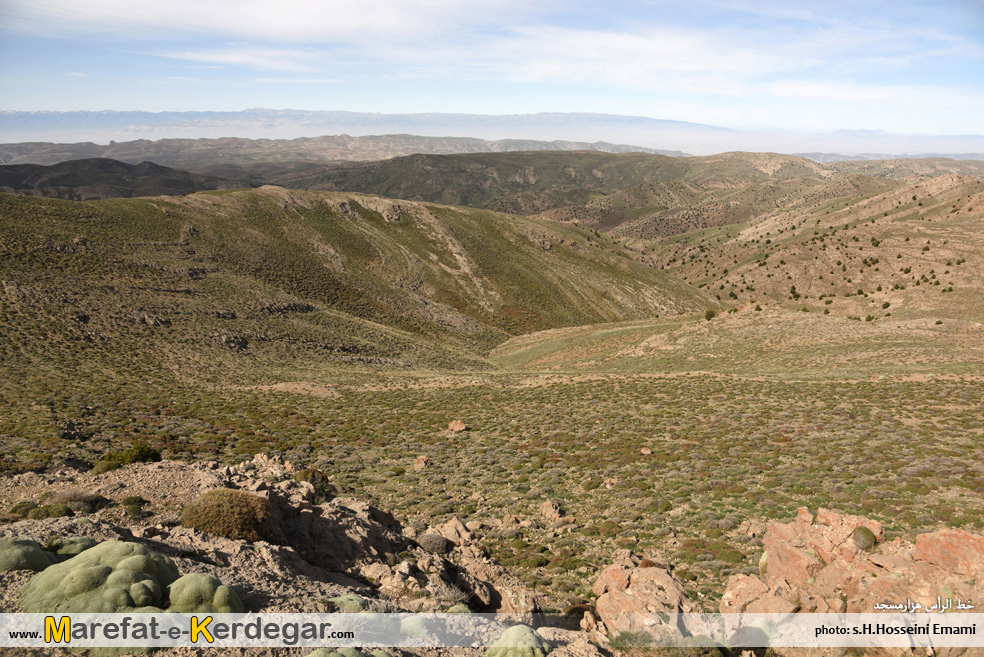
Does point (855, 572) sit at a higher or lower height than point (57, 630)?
lower

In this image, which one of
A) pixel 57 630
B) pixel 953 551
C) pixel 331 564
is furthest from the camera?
pixel 331 564

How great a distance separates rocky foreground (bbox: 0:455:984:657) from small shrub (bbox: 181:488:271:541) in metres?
0.04

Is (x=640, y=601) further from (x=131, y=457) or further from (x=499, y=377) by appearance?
(x=499, y=377)

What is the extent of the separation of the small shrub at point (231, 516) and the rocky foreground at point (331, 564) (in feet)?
0.14

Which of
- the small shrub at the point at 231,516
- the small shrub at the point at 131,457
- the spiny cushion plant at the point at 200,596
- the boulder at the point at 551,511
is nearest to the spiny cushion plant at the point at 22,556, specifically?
the spiny cushion plant at the point at 200,596

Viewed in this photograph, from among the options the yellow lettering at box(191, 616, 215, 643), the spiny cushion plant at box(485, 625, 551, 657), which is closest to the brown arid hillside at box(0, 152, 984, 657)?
the spiny cushion plant at box(485, 625, 551, 657)

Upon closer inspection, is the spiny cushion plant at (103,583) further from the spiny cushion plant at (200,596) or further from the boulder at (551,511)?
the boulder at (551,511)

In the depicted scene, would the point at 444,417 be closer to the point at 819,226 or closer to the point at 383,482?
the point at 383,482

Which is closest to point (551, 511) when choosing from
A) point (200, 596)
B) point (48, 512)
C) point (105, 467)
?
point (200, 596)

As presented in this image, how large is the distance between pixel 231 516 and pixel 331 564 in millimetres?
3403

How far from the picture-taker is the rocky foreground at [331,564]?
34.2 ft

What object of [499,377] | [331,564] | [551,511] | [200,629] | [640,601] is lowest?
[499,377]

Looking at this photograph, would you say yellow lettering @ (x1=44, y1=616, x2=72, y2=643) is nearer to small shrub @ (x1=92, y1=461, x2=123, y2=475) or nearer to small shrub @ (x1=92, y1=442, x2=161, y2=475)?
small shrub @ (x1=92, y1=461, x2=123, y2=475)

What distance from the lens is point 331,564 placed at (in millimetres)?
15188
